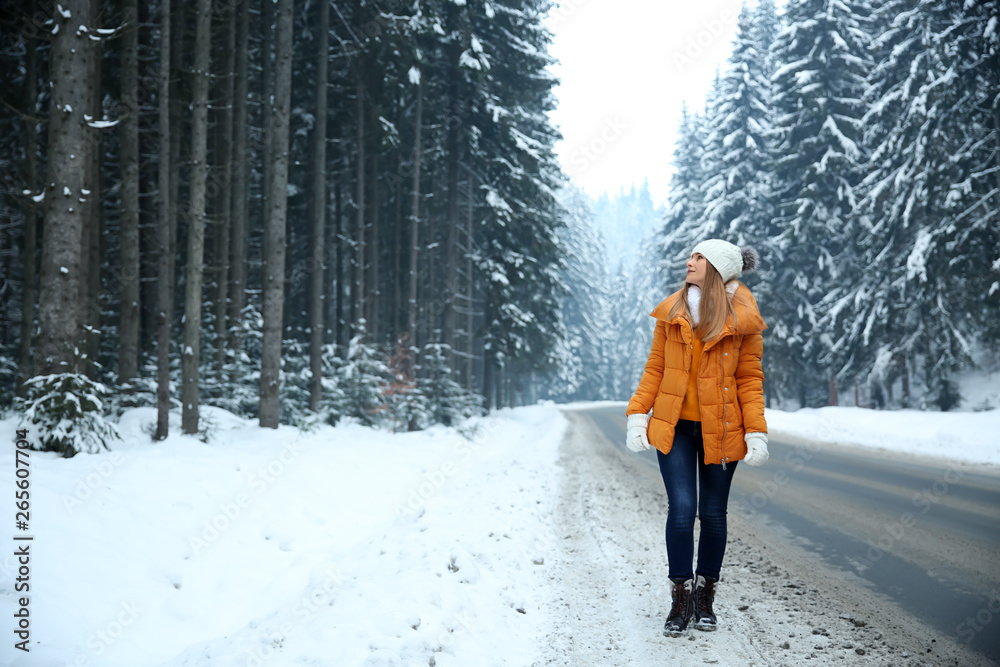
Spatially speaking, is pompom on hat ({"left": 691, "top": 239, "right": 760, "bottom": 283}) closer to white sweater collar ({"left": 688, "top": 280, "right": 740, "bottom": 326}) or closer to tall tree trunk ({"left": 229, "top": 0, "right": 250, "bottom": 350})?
white sweater collar ({"left": 688, "top": 280, "right": 740, "bottom": 326})

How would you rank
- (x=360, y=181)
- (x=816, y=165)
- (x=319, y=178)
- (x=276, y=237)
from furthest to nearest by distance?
(x=816, y=165) → (x=360, y=181) → (x=319, y=178) → (x=276, y=237)

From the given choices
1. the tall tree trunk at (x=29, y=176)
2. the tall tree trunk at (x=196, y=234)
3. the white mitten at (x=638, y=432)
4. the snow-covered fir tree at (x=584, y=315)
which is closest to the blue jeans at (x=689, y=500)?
the white mitten at (x=638, y=432)

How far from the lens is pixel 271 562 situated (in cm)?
555

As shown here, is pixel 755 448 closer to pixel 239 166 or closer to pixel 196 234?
pixel 196 234

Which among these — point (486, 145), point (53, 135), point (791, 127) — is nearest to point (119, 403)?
point (53, 135)

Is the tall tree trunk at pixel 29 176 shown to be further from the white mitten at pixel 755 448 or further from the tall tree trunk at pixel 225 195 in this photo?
the white mitten at pixel 755 448

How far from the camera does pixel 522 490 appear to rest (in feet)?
28.5

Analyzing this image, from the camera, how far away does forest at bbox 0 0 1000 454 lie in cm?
944

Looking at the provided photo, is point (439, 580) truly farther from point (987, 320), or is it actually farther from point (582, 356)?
point (582, 356)

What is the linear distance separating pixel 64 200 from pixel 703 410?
7.08 meters

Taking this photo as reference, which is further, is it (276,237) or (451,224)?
(451,224)

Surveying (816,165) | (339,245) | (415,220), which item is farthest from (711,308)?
(816,165)

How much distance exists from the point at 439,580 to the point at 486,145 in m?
17.4

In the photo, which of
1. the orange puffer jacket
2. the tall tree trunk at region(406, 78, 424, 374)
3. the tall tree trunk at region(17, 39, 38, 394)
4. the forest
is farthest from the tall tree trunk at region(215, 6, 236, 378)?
the orange puffer jacket
